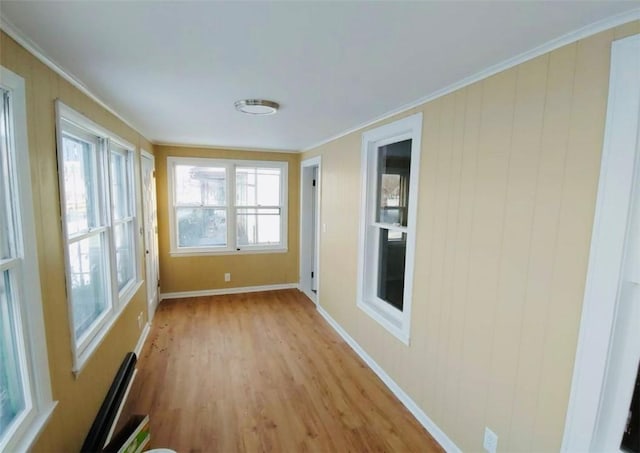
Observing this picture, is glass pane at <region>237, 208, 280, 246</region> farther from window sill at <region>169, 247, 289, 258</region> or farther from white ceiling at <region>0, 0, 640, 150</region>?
white ceiling at <region>0, 0, 640, 150</region>

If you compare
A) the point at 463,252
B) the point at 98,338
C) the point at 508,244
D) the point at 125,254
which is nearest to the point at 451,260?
the point at 463,252

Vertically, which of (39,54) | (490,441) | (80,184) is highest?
(39,54)

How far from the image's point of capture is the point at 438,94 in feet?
6.55

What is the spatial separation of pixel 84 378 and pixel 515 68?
114 inches

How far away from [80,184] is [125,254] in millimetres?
1168

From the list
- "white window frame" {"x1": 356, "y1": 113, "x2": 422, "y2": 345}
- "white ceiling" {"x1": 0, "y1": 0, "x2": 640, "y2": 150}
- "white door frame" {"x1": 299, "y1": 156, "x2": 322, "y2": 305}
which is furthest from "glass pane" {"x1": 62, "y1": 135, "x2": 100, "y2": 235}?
"white door frame" {"x1": 299, "y1": 156, "x2": 322, "y2": 305}

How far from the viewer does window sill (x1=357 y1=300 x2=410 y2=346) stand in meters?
2.39

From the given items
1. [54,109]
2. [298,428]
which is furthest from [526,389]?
[54,109]

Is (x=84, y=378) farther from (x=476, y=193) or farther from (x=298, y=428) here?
(x=476, y=193)

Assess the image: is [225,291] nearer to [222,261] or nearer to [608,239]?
[222,261]

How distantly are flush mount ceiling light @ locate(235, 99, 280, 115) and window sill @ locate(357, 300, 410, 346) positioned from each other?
1888 millimetres

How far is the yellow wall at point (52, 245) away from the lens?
1.32 meters

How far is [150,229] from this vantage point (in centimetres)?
383

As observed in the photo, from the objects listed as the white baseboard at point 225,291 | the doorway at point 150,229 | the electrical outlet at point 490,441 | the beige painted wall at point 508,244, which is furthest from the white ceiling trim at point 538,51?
the white baseboard at point 225,291
